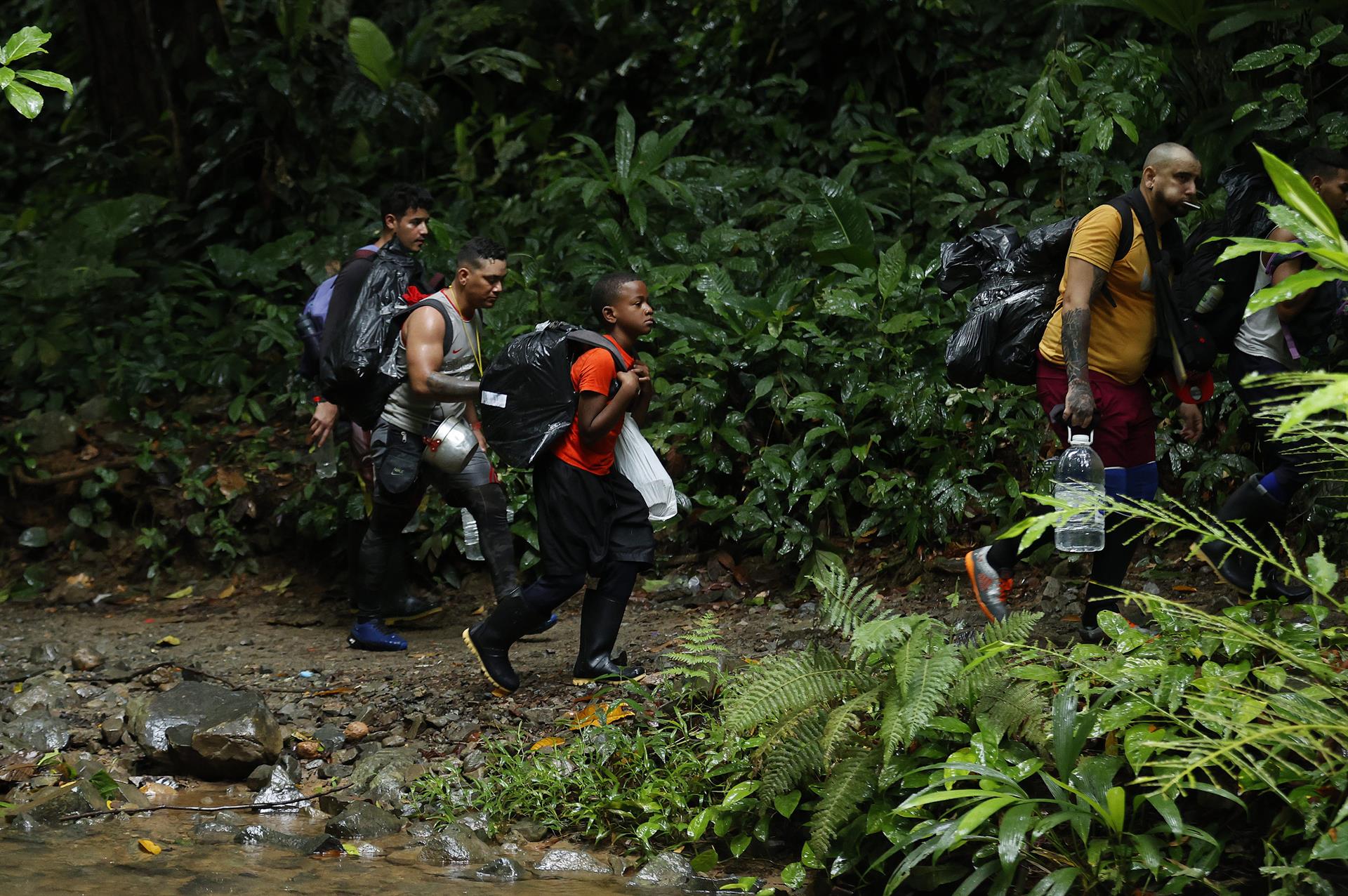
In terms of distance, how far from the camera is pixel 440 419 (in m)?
6.74

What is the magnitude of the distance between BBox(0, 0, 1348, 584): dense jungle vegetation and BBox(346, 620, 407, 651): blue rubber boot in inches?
37.8

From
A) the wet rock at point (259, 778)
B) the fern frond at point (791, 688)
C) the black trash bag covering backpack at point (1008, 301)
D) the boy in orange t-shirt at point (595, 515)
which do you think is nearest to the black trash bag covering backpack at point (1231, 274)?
the black trash bag covering backpack at point (1008, 301)

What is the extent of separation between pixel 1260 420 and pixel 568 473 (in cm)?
314

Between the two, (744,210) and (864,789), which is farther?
(744,210)

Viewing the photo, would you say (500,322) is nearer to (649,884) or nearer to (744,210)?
(744,210)

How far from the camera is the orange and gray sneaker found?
5430mm

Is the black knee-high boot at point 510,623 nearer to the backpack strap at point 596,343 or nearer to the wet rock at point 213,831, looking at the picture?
the backpack strap at point 596,343

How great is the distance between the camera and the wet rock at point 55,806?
5.16 meters

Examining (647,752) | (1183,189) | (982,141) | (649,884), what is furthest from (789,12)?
(649,884)

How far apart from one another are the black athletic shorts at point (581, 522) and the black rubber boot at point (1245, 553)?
2560mm

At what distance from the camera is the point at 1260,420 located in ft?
18.7

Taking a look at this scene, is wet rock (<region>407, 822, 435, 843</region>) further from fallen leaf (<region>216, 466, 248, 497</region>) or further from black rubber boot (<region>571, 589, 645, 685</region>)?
fallen leaf (<region>216, 466, 248, 497</region>)

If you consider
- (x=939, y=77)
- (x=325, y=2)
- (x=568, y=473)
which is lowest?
(x=568, y=473)

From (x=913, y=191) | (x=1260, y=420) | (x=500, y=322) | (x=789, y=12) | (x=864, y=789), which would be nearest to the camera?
(x=864, y=789)
